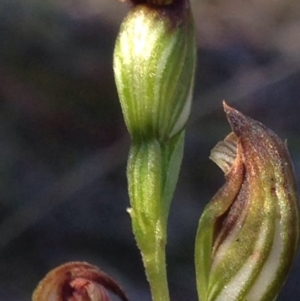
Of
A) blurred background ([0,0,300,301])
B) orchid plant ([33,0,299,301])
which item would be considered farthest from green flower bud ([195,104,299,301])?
blurred background ([0,0,300,301])

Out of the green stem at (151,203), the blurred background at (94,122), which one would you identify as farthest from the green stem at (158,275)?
the blurred background at (94,122)

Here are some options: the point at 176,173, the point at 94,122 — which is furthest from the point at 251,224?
the point at 94,122

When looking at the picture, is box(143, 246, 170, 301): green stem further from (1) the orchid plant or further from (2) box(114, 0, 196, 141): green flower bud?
(2) box(114, 0, 196, 141): green flower bud

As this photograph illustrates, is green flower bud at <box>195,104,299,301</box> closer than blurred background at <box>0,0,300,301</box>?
Yes

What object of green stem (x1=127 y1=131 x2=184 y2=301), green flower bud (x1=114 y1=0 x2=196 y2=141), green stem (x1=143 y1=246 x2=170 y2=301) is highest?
green flower bud (x1=114 y1=0 x2=196 y2=141)

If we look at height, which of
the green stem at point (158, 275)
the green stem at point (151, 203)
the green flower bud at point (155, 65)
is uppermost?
the green flower bud at point (155, 65)

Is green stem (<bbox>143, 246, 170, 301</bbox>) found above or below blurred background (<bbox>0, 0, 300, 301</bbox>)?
below

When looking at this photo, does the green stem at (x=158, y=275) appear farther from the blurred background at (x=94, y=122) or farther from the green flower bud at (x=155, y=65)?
the blurred background at (x=94, y=122)

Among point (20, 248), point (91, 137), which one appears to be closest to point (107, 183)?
point (91, 137)
